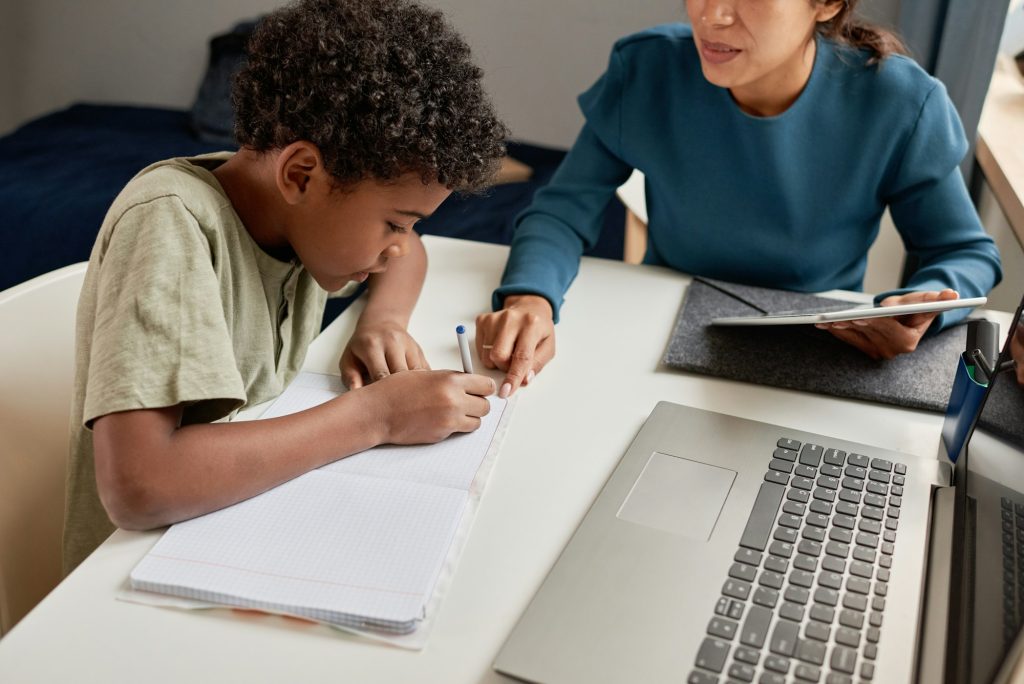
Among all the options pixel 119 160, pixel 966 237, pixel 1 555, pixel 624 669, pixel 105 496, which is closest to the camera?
pixel 624 669

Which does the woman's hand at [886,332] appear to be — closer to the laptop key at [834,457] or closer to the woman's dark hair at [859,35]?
the laptop key at [834,457]

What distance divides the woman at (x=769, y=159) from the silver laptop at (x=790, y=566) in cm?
32

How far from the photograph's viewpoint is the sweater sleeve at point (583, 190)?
1.19 m

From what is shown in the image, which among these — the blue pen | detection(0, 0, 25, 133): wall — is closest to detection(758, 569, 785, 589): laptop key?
the blue pen

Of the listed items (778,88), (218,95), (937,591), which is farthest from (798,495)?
(218,95)

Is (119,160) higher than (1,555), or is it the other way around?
(1,555)

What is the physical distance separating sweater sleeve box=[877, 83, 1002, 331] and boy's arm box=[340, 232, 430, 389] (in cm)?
61

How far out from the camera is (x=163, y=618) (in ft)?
1.98

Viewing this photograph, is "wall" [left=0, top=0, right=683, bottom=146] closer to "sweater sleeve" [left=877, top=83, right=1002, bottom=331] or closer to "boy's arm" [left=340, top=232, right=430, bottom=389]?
"sweater sleeve" [left=877, top=83, right=1002, bottom=331]

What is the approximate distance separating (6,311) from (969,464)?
2.88 feet

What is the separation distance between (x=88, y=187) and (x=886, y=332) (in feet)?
6.57

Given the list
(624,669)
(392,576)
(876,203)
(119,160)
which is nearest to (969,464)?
(624,669)

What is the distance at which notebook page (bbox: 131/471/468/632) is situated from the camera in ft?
1.99

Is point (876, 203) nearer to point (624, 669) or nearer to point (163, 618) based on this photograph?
point (624, 669)
